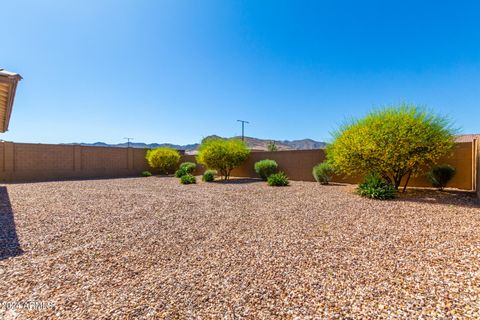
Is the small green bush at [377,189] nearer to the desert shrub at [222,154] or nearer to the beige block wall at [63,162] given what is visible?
the desert shrub at [222,154]

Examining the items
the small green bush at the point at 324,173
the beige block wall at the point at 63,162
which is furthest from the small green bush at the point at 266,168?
the beige block wall at the point at 63,162

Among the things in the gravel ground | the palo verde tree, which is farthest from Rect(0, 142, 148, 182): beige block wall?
the palo verde tree

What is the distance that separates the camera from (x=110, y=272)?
292 cm

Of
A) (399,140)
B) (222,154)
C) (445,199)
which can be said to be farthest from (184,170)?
(445,199)

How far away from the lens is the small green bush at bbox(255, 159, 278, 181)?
1445 cm

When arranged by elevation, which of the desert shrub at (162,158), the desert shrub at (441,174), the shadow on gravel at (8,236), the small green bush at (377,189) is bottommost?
the shadow on gravel at (8,236)

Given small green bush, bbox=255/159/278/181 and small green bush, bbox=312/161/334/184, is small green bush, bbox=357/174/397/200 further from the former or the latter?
small green bush, bbox=255/159/278/181

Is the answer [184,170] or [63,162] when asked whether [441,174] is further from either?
[63,162]

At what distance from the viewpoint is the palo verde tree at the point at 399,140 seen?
7.79 meters

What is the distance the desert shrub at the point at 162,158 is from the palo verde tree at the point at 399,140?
47.4ft

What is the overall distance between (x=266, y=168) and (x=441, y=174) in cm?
827

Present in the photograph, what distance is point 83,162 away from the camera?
1672 centimetres

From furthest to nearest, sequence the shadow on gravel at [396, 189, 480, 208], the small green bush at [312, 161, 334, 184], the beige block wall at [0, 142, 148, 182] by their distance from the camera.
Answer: the beige block wall at [0, 142, 148, 182] → the small green bush at [312, 161, 334, 184] → the shadow on gravel at [396, 189, 480, 208]

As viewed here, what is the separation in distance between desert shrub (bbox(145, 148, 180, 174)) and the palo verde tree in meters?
14.4
